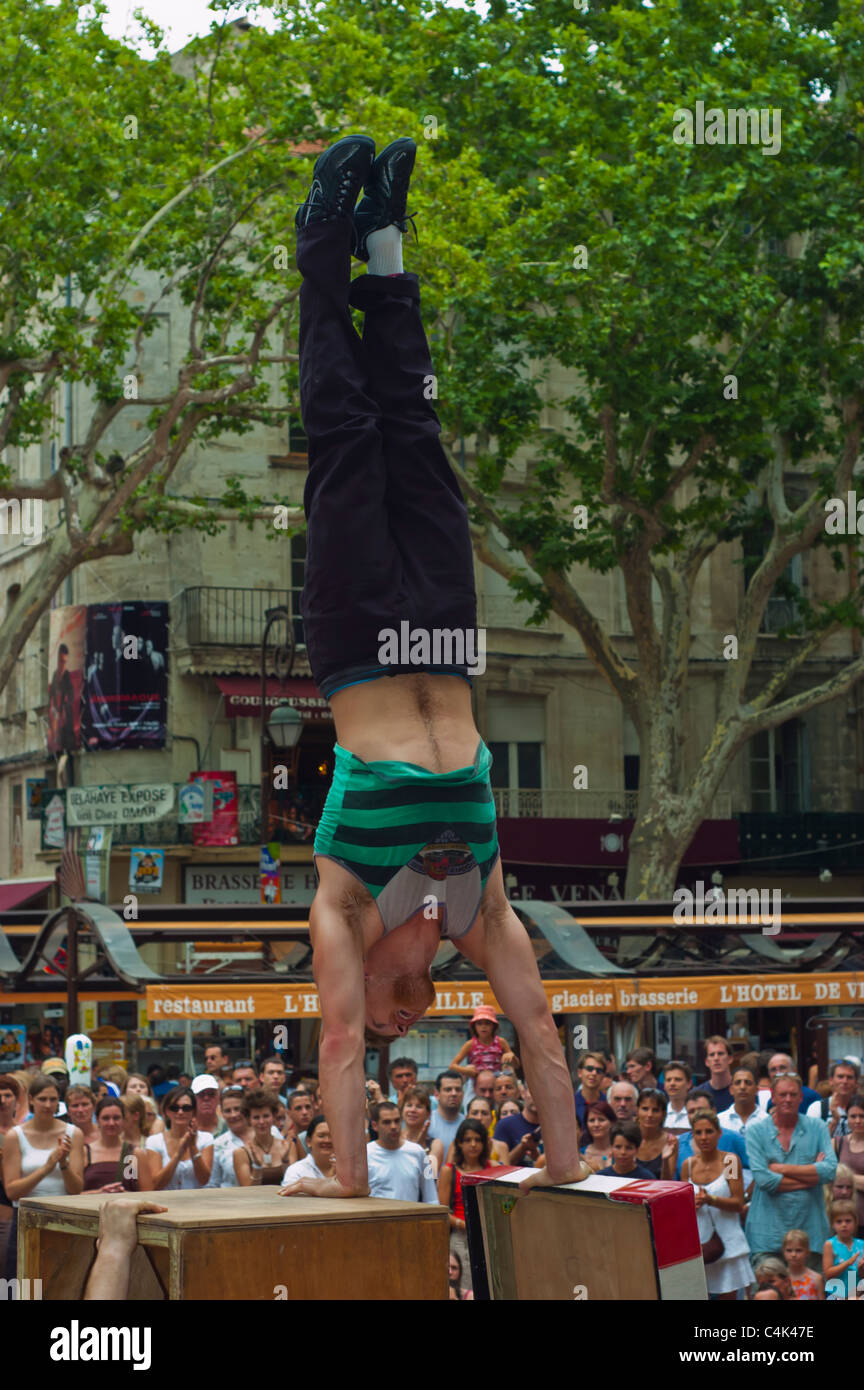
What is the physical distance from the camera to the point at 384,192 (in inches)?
203

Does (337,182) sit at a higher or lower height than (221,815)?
higher

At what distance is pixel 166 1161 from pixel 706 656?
2635cm

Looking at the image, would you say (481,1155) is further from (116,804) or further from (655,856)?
(116,804)

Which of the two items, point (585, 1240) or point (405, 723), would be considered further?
point (405, 723)

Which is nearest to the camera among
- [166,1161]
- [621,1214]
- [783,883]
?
[621,1214]

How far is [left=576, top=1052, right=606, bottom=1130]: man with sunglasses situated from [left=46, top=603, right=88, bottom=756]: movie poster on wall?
789 inches

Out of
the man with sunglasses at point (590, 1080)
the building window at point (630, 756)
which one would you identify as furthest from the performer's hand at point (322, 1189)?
the building window at point (630, 756)

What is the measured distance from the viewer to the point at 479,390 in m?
22.8

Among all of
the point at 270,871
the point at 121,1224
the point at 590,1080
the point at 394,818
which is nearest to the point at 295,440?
the point at 270,871

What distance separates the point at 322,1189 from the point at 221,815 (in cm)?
2610
